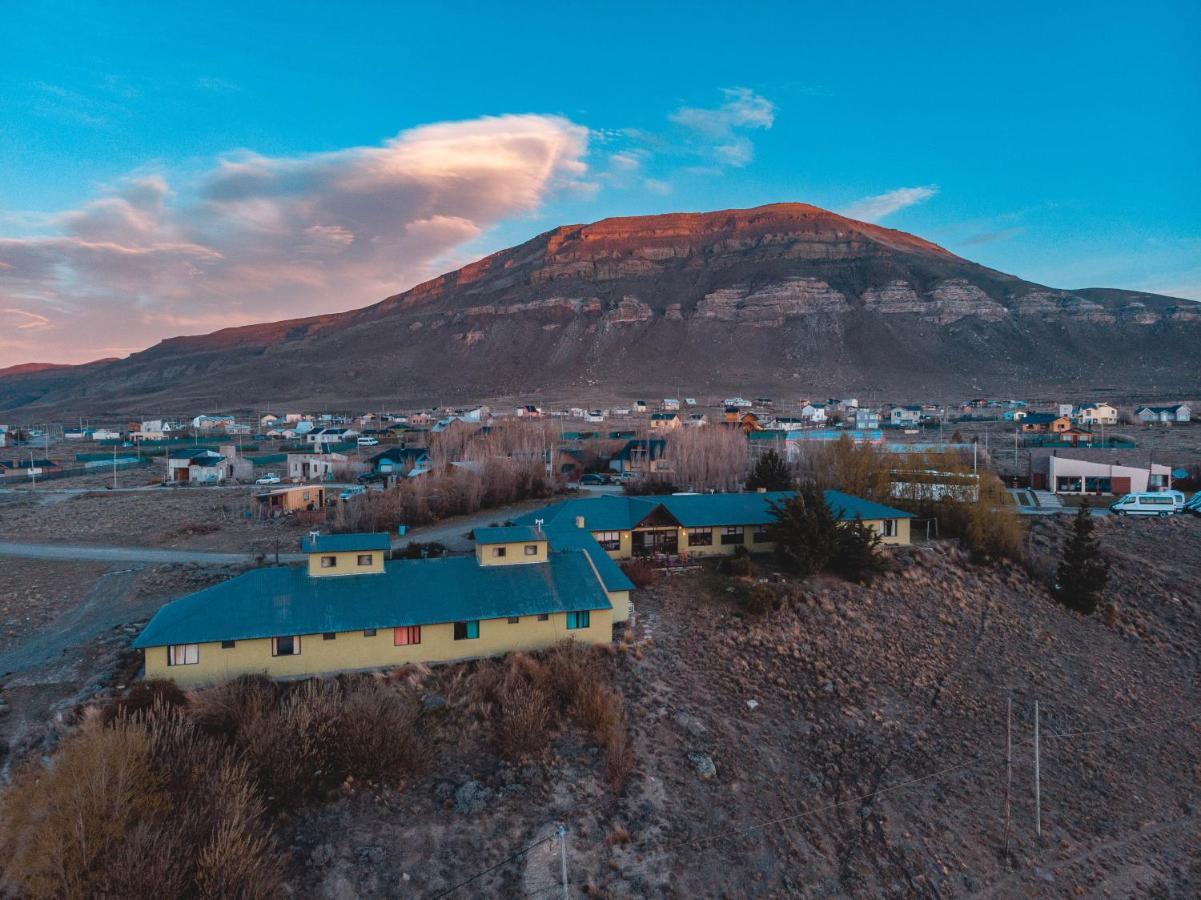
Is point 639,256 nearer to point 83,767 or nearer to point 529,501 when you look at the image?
point 529,501

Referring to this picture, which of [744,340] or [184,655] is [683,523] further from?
[744,340]

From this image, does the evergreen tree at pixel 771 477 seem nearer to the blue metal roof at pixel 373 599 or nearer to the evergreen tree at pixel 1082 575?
the evergreen tree at pixel 1082 575

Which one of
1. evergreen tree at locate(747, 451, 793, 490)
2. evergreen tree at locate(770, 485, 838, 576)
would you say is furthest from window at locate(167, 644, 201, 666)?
evergreen tree at locate(747, 451, 793, 490)

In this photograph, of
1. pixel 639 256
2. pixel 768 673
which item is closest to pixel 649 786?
pixel 768 673

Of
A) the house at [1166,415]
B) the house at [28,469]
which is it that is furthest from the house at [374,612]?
the house at [1166,415]

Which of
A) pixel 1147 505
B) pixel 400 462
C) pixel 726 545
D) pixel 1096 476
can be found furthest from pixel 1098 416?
pixel 400 462
